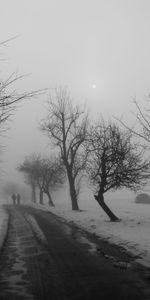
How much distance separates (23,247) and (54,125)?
28970 mm

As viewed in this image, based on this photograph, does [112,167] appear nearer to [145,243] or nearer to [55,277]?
[145,243]

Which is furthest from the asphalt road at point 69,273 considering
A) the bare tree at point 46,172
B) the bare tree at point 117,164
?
the bare tree at point 46,172

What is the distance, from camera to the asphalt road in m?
6.80

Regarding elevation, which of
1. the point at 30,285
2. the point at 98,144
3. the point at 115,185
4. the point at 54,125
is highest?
the point at 54,125

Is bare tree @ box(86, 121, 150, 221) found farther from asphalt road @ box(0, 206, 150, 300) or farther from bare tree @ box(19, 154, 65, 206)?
bare tree @ box(19, 154, 65, 206)

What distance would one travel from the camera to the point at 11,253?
1223cm

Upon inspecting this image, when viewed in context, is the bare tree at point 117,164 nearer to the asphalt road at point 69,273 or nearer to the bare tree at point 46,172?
the asphalt road at point 69,273

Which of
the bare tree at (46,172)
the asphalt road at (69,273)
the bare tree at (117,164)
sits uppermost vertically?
the bare tree at (46,172)

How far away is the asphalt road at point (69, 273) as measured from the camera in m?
6.80

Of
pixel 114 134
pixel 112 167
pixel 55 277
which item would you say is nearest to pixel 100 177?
pixel 112 167

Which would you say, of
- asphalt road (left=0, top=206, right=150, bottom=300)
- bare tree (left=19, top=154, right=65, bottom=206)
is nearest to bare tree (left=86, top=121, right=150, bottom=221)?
asphalt road (left=0, top=206, right=150, bottom=300)

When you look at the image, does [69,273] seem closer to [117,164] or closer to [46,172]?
[117,164]

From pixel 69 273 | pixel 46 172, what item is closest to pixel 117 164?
pixel 69 273

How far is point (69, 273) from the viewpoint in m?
8.52
